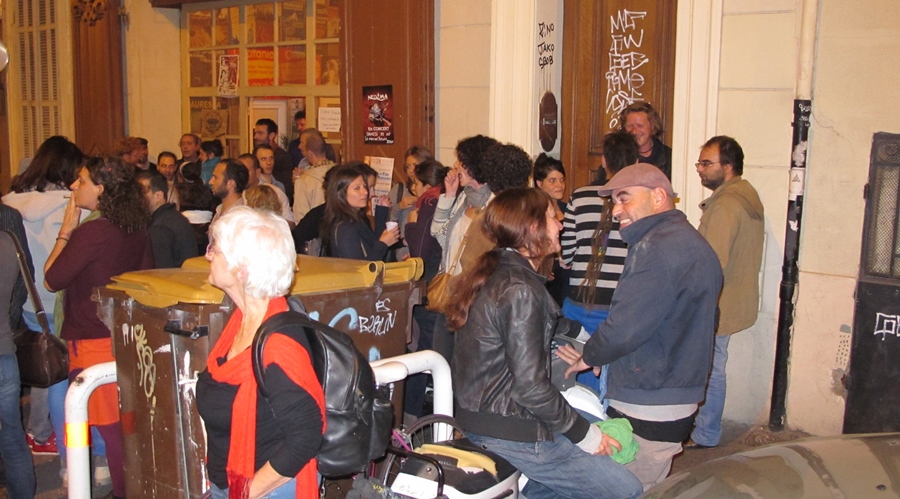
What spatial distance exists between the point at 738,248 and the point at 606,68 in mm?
2259

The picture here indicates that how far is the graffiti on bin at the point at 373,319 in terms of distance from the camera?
4.27m

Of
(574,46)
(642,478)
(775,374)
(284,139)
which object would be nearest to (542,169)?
(574,46)

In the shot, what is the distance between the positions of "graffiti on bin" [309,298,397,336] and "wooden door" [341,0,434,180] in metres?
4.02

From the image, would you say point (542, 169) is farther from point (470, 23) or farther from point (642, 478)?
point (642, 478)

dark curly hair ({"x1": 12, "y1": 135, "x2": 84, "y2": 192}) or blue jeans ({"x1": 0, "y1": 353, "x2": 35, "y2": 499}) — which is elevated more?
dark curly hair ({"x1": 12, "y1": 135, "x2": 84, "y2": 192})

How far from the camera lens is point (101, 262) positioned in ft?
15.3

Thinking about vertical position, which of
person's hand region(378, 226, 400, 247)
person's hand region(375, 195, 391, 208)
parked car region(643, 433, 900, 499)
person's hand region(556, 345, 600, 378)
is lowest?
parked car region(643, 433, 900, 499)

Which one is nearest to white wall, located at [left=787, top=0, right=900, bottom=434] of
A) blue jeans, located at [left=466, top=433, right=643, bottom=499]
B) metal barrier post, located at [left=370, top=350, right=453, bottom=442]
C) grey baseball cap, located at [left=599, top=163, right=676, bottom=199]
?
grey baseball cap, located at [left=599, top=163, right=676, bottom=199]

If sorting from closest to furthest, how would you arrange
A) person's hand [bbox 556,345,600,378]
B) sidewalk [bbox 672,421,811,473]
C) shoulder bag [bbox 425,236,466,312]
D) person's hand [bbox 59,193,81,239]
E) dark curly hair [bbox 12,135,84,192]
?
Result: person's hand [bbox 556,345,600,378]
shoulder bag [bbox 425,236,466,312]
person's hand [bbox 59,193,81,239]
dark curly hair [bbox 12,135,84,192]
sidewalk [bbox 672,421,811,473]

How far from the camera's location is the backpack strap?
2693 millimetres

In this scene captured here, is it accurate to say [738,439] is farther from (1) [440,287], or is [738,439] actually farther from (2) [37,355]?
(2) [37,355]

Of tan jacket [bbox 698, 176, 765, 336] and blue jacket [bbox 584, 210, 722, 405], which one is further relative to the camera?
tan jacket [bbox 698, 176, 765, 336]

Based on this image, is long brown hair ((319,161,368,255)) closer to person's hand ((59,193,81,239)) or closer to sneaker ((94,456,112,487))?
person's hand ((59,193,81,239))

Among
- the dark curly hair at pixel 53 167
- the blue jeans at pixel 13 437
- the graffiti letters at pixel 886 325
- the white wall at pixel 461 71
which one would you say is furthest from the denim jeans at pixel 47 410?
the graffiti letters at pixel 886 325
